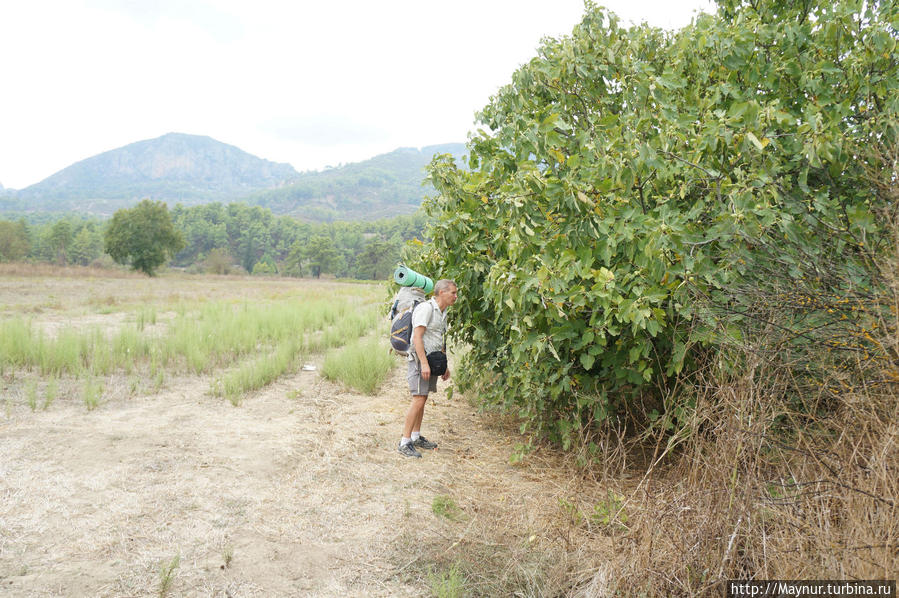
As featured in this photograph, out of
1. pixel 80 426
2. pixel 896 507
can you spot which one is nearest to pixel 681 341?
pixel 896 507

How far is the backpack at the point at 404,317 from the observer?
16.8 ft

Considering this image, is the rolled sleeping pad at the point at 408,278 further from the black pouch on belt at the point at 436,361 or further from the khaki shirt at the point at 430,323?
the black pouch on belt at the point at 436,361

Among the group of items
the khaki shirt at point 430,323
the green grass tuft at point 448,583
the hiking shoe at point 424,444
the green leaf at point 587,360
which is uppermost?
the khaki shirt at point 430,323

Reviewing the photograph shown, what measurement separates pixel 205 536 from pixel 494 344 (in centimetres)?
311

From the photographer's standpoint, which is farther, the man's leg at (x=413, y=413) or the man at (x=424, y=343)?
the man's leg at (x=413, y=413)

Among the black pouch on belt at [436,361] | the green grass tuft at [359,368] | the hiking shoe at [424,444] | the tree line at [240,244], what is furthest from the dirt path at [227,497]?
the tree line at [240,244]

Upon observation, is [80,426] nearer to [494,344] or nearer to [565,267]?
[494,344]

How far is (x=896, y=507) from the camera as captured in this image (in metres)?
1.99

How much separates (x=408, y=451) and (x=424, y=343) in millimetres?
1127

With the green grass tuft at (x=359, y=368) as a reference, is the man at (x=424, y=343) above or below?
above

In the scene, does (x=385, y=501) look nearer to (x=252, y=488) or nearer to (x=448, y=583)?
(x=252, y=488)

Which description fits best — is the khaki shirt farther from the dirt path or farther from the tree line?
the tree line

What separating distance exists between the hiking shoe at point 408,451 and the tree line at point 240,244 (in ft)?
164

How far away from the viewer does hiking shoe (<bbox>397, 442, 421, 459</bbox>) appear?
5.03 metres
